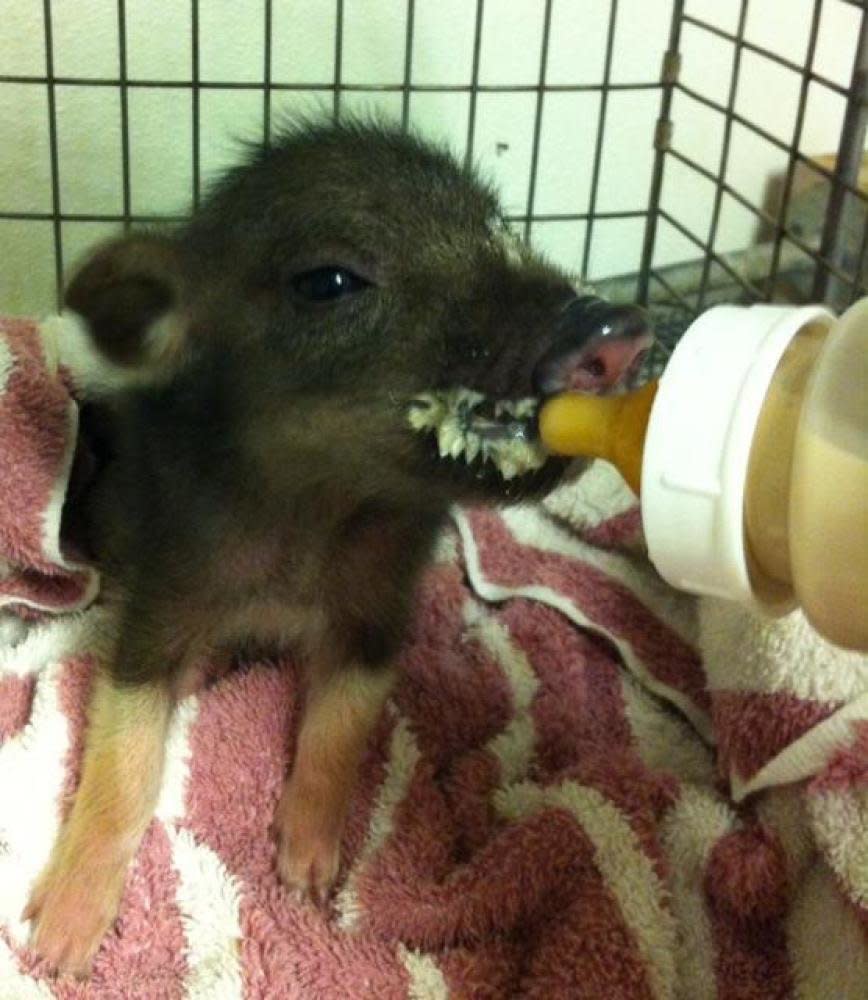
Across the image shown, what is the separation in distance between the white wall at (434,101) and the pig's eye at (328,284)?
2.70 ft

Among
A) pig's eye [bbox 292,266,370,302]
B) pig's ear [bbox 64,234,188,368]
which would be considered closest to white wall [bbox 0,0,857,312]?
pig's ear [bbox 64,234,188,368]

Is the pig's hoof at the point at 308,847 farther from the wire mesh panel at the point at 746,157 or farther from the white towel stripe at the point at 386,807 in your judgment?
the wire mesh panel at the point at 746,157

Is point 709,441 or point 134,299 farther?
point 134,299

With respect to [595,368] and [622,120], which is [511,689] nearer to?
[595,368]

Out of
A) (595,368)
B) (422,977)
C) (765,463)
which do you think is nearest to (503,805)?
(422,977)

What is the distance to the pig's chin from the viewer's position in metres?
1.12

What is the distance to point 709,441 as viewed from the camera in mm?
865

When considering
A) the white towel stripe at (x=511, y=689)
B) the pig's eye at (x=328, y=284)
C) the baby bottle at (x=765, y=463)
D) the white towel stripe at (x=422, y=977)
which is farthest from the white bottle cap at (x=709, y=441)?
the white towel stripe at (x=511, y=689)

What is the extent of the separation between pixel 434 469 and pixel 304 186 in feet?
0.97

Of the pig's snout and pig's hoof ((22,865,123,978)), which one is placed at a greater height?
the pig's snout

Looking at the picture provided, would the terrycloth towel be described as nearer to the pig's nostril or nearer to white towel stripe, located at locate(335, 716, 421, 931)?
white towel stripe, located at locate(335, 716, 421, 931)

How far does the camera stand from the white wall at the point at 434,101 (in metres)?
2.09

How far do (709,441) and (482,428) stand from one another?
12.1 inches

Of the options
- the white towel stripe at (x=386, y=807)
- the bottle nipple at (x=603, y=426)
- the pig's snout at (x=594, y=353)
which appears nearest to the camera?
the bottle nipple at (x=603, y=426)
